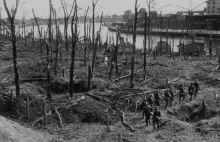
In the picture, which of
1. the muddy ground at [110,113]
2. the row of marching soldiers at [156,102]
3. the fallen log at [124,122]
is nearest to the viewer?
the muddy ground at [110,113]

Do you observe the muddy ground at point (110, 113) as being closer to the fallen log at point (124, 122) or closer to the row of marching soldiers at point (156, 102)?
the fallen log at point (124, 122)

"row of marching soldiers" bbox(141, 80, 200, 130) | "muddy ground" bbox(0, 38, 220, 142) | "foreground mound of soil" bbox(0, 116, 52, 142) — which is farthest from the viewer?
"row of marching soldiers" bbox(141, 80, 200, 130)

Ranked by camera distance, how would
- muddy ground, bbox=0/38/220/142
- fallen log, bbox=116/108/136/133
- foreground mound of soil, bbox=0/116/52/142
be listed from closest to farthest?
foreground mound of soil, bbox=0/116/52/142, muddy ground, bbox=0/38/220/142, fallen log, bbox=116/108/136/133

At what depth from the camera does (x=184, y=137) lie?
12672mm

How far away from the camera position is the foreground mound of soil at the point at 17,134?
35.7 feet

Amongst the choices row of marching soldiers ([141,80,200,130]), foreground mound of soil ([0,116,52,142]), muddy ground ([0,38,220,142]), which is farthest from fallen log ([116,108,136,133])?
foreground mound of soil ([0,116,52,142])

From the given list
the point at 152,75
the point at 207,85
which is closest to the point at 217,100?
the point at 207,85

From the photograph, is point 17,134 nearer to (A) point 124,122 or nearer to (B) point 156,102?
(A) point 124,122

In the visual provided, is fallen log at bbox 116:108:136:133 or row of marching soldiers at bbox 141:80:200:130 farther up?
row of marching soldiers at bbox 141:80:200:130

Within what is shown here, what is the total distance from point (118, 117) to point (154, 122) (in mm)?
2492

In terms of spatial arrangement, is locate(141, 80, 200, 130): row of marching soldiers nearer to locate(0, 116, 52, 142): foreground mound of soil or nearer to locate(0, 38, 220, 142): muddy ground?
locate(0, 38, 220, 142): muddy ground

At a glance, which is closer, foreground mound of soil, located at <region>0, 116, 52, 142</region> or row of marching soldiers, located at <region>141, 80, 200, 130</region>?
foreground mound of soil, located at <region>0, 116, 52, 142</region>

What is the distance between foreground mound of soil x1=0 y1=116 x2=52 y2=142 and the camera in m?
10.9

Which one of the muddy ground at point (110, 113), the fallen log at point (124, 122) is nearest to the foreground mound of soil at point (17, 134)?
the muddy ground at point (110, 113)
